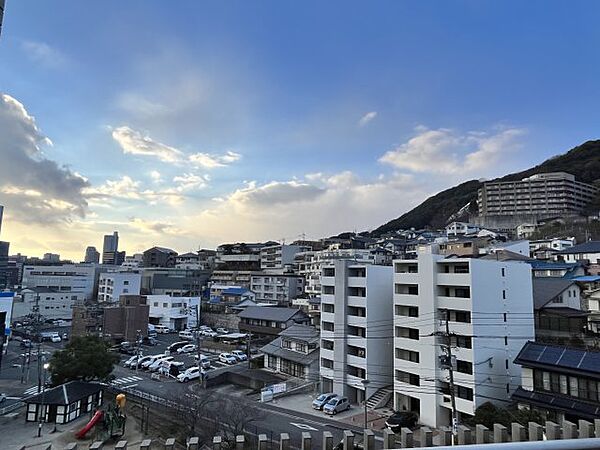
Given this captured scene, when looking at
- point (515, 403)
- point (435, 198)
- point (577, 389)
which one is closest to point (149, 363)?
point (515, 403)

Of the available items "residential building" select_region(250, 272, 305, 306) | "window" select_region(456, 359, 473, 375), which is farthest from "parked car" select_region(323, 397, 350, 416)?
"residential building" select_region(250, 272, 305, 306)

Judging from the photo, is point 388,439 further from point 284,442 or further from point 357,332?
point 357,332

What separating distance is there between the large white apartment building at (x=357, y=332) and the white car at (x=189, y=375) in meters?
8.71

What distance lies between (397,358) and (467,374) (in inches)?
155

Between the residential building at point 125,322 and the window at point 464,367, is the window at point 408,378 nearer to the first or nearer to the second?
the window at point 464,367

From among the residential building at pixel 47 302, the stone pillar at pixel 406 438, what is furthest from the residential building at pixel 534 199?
the stone pillar at pixel 406 438

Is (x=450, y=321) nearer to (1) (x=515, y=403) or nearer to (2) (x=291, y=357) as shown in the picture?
(1) (x=515, y=403)

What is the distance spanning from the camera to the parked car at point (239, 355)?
3205 cm

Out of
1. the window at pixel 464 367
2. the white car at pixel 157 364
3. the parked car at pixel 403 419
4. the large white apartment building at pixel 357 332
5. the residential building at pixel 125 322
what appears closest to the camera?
the window at pixel 464 367

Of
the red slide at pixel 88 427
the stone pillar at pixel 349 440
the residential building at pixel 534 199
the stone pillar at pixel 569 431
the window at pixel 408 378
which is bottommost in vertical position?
the red slide at pixel 88 427

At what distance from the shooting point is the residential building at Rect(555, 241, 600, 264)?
36688 mm

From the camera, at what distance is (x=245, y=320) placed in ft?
124

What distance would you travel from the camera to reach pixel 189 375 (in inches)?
1041

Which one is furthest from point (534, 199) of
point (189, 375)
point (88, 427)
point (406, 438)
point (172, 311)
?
point (406, 438)
